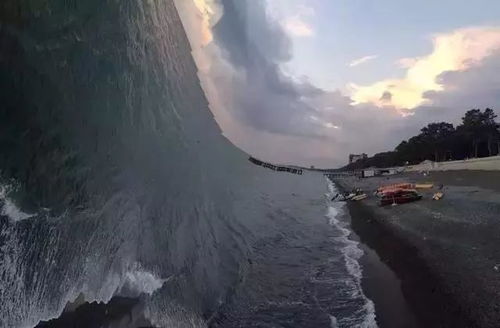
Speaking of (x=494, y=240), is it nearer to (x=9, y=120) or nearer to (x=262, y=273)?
(x=262, y=273)

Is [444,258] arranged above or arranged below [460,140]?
below

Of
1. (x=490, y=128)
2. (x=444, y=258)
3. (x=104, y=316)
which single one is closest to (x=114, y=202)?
(x=104, y=316)

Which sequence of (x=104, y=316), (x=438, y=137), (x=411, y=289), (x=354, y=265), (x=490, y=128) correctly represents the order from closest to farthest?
(x=104, y=316)
(x=411, y=289)
(x=354, y=265)
(x=490, y=128)
(x=438, y=137)

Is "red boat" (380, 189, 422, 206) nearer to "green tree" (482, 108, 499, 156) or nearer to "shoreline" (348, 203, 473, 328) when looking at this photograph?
"shoreline" (348, 203, 473, 328)

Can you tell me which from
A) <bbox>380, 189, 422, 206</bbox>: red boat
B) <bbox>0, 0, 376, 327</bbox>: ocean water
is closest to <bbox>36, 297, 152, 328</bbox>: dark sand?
<bbox>0, 0, 376, 327</bbox>: ocean water

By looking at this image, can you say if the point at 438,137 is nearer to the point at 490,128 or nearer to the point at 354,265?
the point at 490,128

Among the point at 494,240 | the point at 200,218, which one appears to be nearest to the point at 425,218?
the point at 494,240
